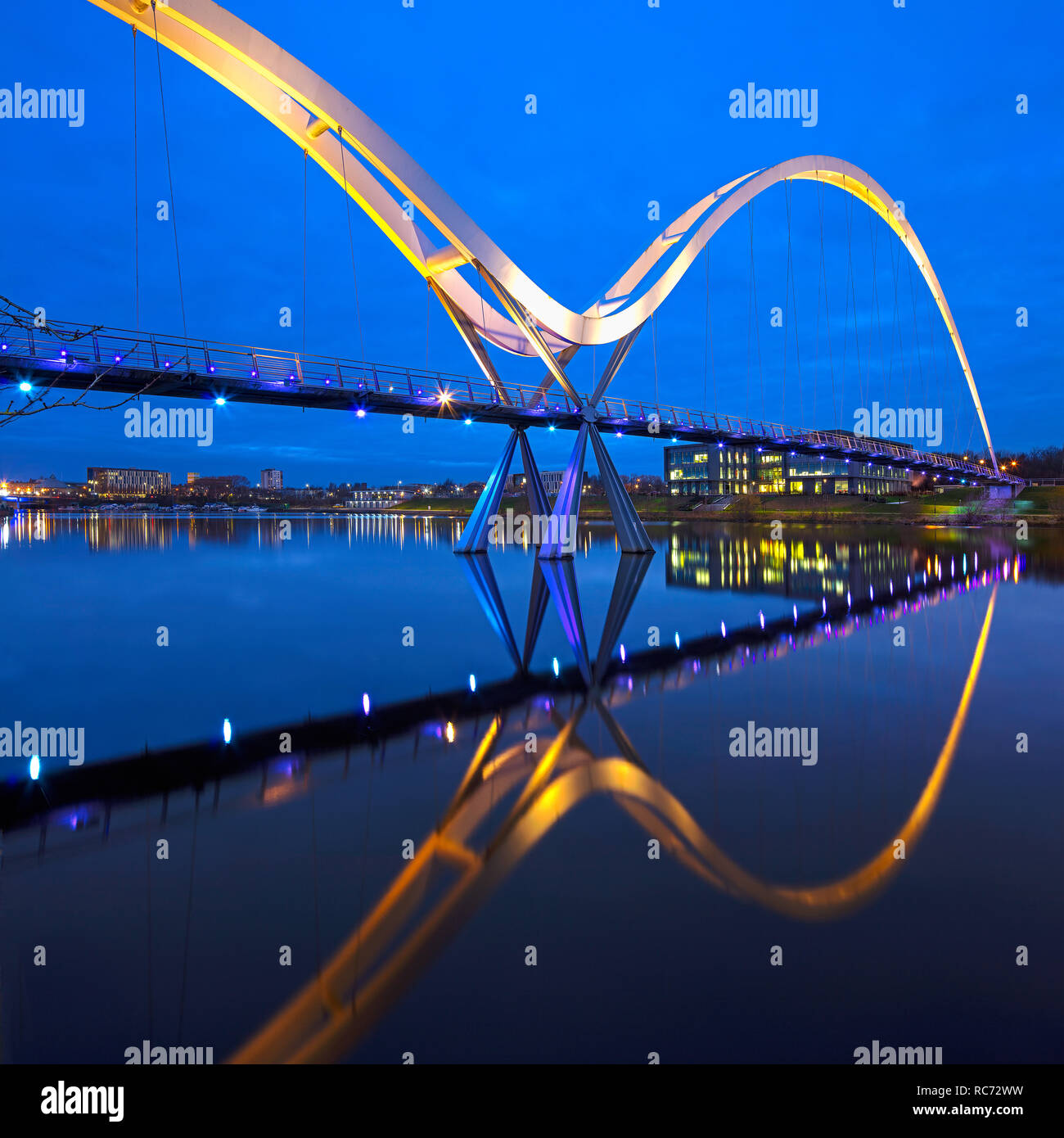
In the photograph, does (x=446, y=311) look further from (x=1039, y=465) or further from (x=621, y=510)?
(x=1039, y=465)

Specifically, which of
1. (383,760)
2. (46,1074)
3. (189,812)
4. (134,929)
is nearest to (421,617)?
(383,760)

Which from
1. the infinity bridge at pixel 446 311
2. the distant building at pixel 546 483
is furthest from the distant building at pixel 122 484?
the infinity bridge at pixel 446 311

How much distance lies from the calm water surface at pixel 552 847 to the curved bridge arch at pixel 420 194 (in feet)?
44.5

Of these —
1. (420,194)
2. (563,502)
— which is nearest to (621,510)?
(563,502)

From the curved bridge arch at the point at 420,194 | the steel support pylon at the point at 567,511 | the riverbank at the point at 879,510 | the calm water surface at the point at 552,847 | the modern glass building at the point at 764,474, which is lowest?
the calm water surface at the point at 552,847

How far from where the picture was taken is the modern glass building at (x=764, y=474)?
106750 millimetres

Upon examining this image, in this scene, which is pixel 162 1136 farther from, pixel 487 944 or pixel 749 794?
pixel 749 794

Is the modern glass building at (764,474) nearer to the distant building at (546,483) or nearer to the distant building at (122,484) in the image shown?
the distant building at (546,483)

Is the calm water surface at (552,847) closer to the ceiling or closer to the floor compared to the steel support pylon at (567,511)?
closer to the floor

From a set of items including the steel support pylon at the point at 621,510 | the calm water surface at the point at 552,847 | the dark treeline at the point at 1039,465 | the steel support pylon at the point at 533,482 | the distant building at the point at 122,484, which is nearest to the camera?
the calm water surface at the point at 552,847

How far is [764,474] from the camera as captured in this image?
116438 mm

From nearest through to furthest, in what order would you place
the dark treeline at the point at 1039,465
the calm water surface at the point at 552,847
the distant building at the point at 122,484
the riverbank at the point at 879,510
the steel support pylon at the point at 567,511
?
the calm water surface at the point at 552,847 → the steel support pylon at the point at 567,511 → the riverbank at the point at 879,510 → the dark treeline at the point at 1039,465 → the distant building at the point at 122,484

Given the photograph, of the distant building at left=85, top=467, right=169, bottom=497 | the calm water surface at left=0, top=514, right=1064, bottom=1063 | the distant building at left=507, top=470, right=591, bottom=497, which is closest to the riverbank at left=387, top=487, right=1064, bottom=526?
the distant building at left=507, top=470, right=591, bottom=497

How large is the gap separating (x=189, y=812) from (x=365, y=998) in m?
2.84
